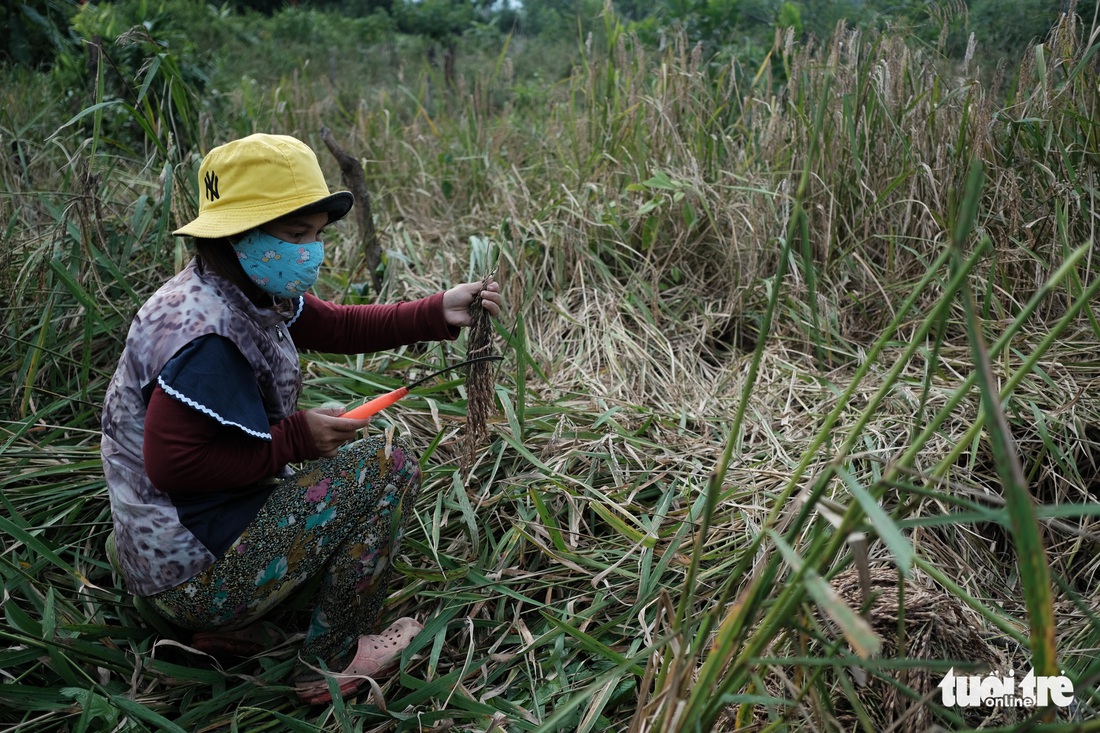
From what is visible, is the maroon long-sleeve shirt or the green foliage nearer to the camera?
the maroon long-sleeve shirt

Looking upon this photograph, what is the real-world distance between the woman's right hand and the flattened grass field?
16.3 inches

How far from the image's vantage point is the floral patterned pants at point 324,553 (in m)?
1.45

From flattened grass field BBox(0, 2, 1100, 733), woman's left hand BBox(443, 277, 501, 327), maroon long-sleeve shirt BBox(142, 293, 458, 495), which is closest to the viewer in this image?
flattened grass field BBox(0, 2, 1100, 733)

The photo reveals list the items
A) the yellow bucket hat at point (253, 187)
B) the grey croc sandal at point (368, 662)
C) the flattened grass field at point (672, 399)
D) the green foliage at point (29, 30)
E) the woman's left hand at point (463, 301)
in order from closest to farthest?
the flattened grass field at point (672, 399) < the yellow bucket hat at point (253, 187) < the grey croc sandal at point (368, 662) < the woman's left hand at point (463, 301) < the green foliage at point (29, 30)

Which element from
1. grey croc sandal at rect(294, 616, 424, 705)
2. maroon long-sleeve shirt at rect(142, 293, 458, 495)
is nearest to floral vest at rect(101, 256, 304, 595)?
maroon long-sleeve shirt at rect(142, 293, 458, 495)

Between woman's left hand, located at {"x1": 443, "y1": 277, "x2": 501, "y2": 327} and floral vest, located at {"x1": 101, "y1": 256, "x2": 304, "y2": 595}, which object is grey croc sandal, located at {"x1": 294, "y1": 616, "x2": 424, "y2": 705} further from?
woman's left hand, located at {"x1": 443, "y1": 277, "x2": 501, "y2": 327}

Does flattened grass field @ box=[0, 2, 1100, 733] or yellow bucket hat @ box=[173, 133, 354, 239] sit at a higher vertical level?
yellow bucket hat @ box=[173, 133, 354, 239]

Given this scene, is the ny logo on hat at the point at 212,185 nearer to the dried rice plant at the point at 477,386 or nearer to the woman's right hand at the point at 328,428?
the woman's right hand at the point at 328,428

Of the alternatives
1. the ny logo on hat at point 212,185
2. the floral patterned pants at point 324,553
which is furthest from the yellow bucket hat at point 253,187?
the floral patterned pants at point 324,553

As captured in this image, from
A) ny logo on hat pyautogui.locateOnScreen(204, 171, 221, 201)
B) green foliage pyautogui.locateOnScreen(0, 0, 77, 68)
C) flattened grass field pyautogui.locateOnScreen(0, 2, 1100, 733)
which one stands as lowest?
flattened grass field pyautogui.locateOnScreen(0, 2, 1100, 733)

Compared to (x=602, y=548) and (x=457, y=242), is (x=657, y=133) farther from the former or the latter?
(x=602, y=548)

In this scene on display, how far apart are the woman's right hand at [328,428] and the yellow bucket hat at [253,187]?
35cm

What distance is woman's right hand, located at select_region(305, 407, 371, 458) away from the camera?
1443 mm

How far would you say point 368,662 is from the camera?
1.57 m
